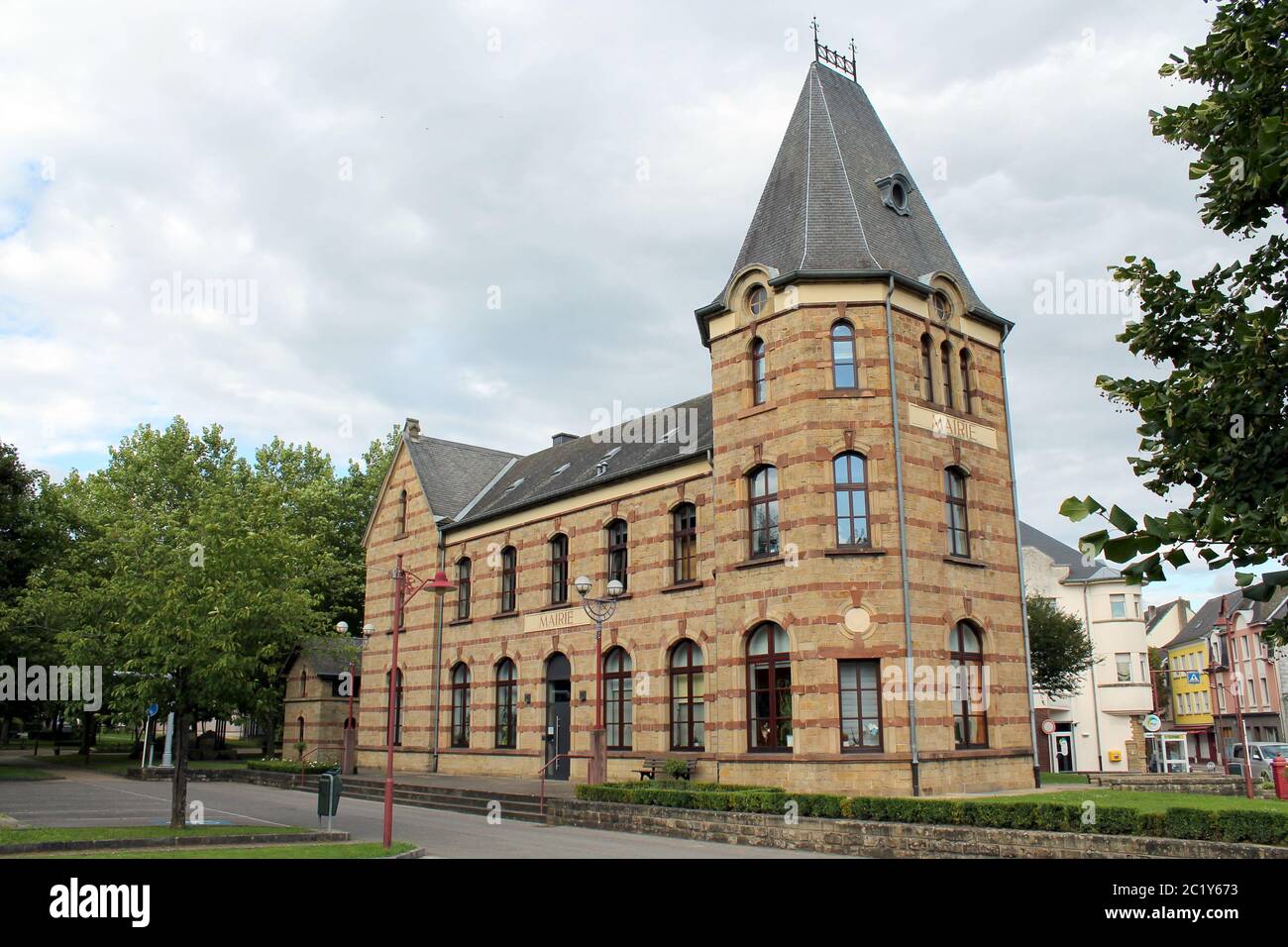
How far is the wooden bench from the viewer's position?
24.0m

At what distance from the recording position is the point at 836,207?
24.0 m

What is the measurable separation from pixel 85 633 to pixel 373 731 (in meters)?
17.6

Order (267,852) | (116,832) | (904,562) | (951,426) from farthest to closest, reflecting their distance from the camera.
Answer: (951,426)
(904,562)
(116,832)
(267,852)

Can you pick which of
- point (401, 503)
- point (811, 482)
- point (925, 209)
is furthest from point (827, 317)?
point (401, 503)

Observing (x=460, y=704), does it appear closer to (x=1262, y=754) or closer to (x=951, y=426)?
(x=951, y=426)

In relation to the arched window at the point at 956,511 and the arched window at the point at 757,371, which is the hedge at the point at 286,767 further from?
the arched window at the point at 956,511

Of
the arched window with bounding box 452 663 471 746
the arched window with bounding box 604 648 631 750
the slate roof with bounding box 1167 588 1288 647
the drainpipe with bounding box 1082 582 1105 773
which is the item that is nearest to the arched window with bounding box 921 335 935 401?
the arched window with bounding box 604 648 631 750

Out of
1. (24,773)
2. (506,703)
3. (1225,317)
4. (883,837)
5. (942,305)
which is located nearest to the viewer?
(1225,317)

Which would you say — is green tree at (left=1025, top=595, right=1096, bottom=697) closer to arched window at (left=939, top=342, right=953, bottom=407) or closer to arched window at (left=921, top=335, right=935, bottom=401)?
arched window at (left=939, top=342, right=953, bottom=407)

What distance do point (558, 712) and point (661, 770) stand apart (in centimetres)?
561

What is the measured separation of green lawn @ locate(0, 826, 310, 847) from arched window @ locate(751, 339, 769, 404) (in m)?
13.4

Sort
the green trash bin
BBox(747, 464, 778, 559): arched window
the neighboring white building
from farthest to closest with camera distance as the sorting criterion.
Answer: the neighboring white building, BBox(747, 464, 778, 559): arched window, the green trash bin

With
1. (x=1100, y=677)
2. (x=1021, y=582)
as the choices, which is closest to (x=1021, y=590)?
(x=1021, y=582)

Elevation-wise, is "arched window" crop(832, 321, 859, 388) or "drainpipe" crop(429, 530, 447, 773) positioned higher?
"arched window" crop(832, 321, 859, 388)
